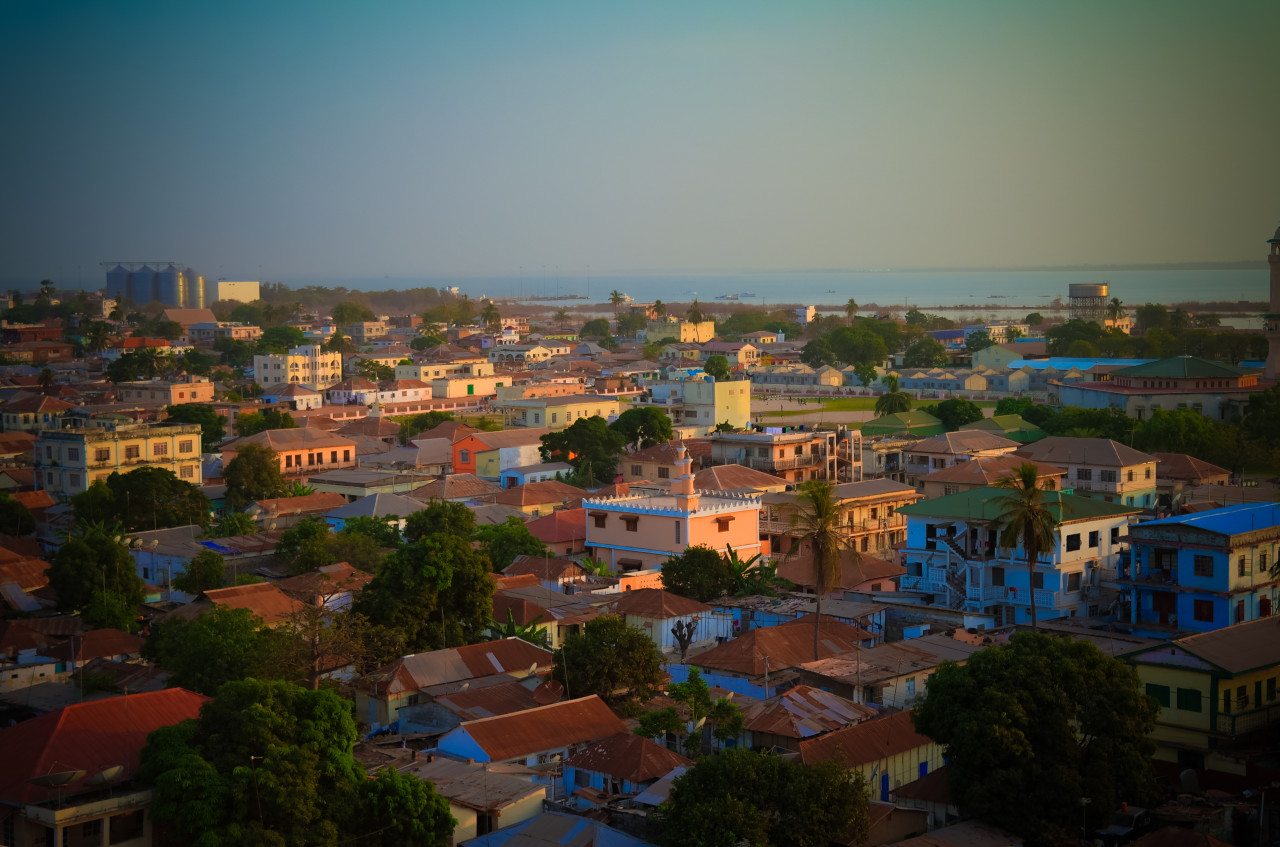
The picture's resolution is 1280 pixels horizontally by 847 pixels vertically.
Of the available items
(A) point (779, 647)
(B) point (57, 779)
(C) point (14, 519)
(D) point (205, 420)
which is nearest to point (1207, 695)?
(A) point (779, 647)

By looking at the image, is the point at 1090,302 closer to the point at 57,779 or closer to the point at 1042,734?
the point at 1042,734

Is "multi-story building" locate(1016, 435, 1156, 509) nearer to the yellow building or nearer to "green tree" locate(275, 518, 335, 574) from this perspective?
the yellow building

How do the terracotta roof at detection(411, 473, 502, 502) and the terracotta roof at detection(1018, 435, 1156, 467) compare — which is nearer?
the terracotta roof at detection(1018, 435, 1156, 467)

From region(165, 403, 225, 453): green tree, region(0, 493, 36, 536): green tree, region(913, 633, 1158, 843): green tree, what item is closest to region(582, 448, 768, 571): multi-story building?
region(913, 633, 1158, 843): green tree

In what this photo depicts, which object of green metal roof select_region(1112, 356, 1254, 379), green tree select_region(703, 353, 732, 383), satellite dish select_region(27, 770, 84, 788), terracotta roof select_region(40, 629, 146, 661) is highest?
green metal roof select_region(1112, 356, 1254, 379)

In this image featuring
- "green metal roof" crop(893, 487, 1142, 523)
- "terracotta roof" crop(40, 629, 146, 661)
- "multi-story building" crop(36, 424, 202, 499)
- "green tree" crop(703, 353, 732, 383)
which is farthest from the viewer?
"green tree" crop(703, 353, 732, 383)

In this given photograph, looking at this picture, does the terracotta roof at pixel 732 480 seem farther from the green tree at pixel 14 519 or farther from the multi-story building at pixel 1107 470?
the green tree at pixel 14 519

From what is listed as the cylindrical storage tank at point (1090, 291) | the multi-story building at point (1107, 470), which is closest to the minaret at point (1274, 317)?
the multi-story building at point (1107, 470)

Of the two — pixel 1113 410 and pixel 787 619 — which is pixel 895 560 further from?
pixel 1113 410
